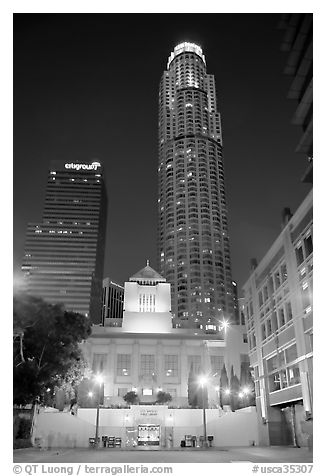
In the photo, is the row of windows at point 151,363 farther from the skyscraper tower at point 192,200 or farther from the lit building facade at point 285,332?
the skyscraper tower at point 192,200

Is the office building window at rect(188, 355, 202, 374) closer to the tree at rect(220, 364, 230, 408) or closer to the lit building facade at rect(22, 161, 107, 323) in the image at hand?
the tree at rect(220, 364, 230, 408)

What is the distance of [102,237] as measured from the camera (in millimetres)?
149125

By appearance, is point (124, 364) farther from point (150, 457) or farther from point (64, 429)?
point (150, 457)

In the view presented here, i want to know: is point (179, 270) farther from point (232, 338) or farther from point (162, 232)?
point (232, 338)

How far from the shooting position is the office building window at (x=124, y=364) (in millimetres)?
54000

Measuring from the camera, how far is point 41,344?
21.6 meters

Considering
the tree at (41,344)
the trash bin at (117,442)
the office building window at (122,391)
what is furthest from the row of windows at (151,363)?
the tree at (41,344)

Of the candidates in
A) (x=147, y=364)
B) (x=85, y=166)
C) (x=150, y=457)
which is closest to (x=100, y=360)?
(x=147, y=364)

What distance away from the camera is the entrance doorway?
35281 mm

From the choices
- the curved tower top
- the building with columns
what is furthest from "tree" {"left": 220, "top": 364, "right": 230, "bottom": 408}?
the curved tower top

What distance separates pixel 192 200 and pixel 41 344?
104974mm

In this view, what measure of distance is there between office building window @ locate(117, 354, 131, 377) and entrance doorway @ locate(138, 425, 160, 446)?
1820cm

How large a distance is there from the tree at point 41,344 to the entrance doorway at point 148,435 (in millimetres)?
13079
